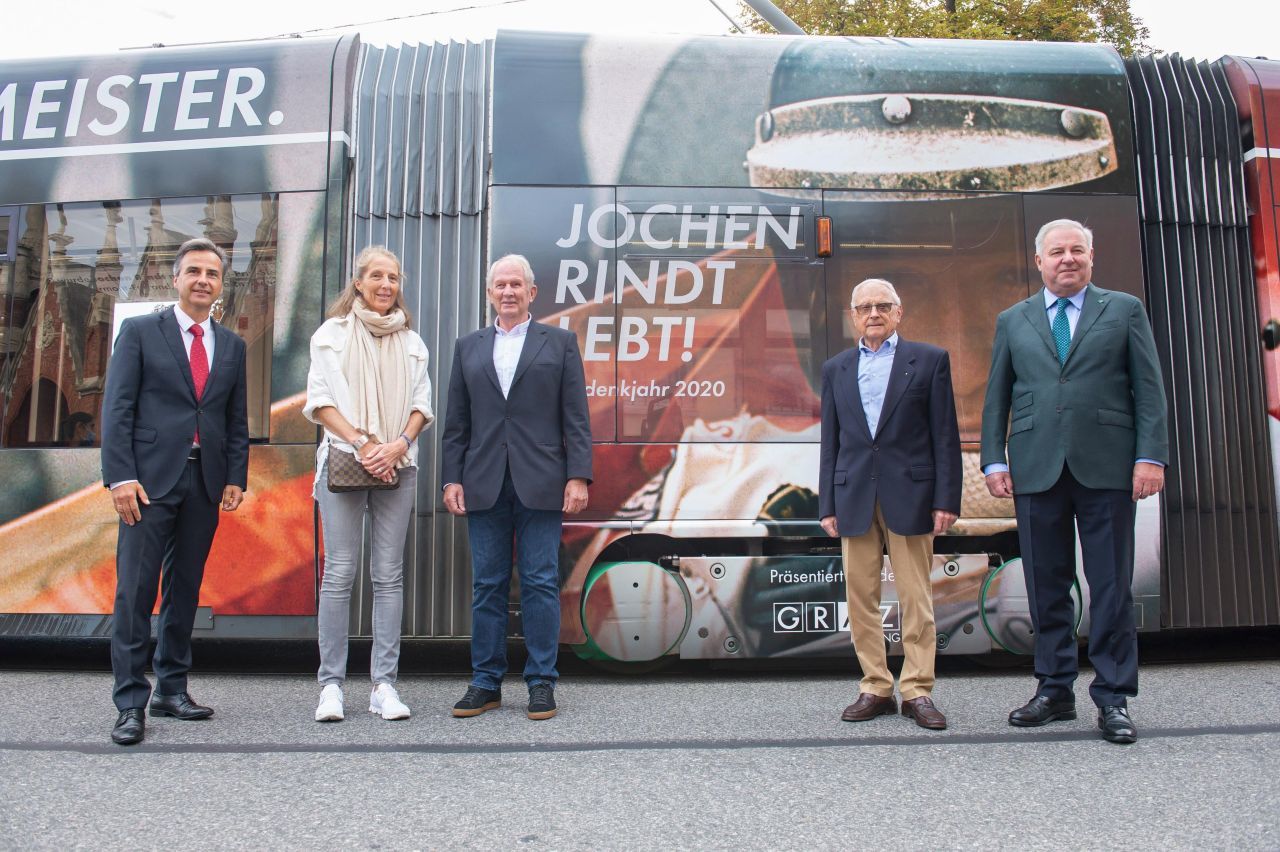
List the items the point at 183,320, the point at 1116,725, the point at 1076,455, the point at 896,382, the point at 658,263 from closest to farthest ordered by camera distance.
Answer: the point at 1116,725 < the point at 1076,455 < the point at 896,382 < the point at 183,320 < the point at 658,263

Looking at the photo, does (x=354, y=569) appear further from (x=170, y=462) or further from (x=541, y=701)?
(x=541, y=701)

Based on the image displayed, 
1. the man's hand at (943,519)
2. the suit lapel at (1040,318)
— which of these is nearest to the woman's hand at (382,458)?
the man's hand at (943,519)

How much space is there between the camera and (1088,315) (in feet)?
11.7

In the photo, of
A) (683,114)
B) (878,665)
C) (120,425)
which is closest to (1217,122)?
(683,114)

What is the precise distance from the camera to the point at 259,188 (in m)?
4.52

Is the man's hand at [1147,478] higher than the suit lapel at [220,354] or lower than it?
lower

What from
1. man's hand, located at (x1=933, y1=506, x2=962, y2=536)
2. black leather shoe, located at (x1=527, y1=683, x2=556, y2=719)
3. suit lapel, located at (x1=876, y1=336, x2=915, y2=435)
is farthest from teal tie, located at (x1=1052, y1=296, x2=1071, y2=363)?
black leather shoe, located at (x1=527, y1=683, x2=556, y2=719)

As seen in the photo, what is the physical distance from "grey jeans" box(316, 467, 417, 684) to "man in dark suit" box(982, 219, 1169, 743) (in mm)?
2380

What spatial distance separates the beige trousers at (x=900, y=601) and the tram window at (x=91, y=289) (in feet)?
9.55

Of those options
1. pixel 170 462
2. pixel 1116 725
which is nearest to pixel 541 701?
pixel 170 462

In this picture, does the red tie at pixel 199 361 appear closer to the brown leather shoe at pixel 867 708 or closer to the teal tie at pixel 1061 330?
the brown leather shoe at pixel 867 708

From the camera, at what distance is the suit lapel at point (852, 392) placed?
148 inches

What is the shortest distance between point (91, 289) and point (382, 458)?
2.06m

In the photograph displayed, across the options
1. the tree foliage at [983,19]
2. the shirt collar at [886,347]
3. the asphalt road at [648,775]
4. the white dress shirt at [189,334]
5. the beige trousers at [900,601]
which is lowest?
the asphalt road at [648,775]
